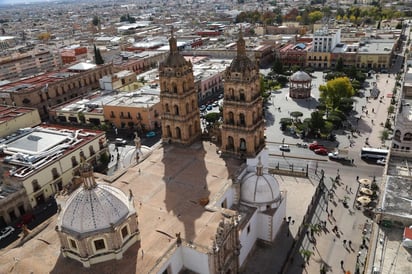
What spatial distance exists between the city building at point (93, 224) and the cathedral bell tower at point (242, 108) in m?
21.4

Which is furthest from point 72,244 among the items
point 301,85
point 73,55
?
point 73,55

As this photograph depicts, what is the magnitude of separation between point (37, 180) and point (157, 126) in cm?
3594

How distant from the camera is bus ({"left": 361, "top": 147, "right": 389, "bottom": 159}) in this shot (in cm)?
7119

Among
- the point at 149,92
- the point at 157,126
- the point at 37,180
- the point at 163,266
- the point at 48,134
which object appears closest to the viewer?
the point at 163,266

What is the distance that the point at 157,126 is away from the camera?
Result: 92688 mm

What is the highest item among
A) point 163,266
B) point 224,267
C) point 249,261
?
point 163,266

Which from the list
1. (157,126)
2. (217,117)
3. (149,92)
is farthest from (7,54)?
(217,117)

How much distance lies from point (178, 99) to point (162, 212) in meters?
19.0

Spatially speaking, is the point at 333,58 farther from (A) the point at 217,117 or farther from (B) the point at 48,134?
(B) the point at 48,134

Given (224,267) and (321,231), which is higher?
(224,267)

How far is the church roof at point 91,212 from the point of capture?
35.6 m

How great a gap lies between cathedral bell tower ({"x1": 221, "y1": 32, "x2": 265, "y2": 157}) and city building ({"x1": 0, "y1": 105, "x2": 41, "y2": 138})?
5281cm

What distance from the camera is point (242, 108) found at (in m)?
51.2

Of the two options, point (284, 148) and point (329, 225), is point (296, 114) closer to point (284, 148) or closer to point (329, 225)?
point (284, 148)
